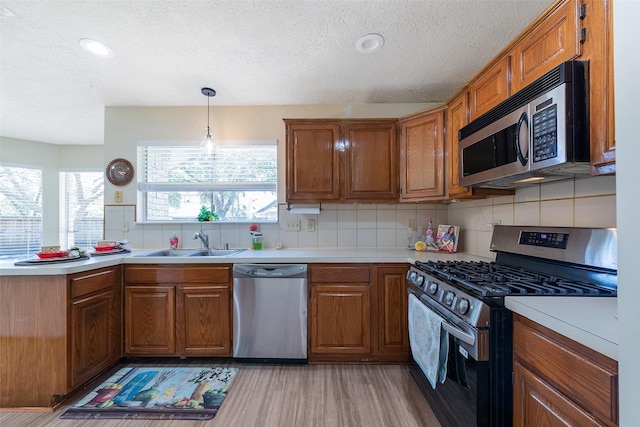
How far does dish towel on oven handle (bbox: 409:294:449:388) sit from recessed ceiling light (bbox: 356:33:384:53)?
5.75ft

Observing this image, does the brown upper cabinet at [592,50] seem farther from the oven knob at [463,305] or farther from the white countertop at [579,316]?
the oven knob at [463,305]

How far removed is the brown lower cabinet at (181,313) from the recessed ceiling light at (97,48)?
1.63 meters

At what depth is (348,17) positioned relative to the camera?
157 cm

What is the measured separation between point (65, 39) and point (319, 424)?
2.98 meters

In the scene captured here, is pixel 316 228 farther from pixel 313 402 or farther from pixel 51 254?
pixel 51 254

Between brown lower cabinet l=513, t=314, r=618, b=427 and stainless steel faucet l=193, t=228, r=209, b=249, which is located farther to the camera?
stainless steel faucet l=193, t=228, r=209, b=249

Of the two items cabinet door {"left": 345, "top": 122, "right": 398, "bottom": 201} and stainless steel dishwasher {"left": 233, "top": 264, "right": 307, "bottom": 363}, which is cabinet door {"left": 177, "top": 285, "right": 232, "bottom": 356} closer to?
stainless steel dishwasher {"left": 233, "top": 264, "right": 307, "bottom": 363}

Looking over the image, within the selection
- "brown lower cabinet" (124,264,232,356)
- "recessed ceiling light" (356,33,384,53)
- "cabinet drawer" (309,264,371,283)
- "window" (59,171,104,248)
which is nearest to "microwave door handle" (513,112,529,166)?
"recessed ceiling light" (356,33,384,53)

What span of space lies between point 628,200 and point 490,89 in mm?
1350

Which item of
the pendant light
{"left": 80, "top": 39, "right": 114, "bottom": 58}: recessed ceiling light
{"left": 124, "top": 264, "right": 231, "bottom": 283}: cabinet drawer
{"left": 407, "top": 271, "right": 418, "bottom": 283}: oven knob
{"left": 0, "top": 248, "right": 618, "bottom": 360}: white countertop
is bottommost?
{"left": 124, "top": 264, "right": 231, "bottom": 283}: cabinet drawer

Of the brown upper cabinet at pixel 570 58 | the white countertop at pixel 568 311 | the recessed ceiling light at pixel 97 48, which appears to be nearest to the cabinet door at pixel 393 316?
the white countertop at pixel 568 311

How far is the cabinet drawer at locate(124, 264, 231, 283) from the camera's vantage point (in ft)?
6.81

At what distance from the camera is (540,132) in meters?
1.12

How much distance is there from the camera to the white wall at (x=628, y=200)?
50 cm
